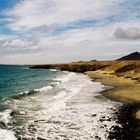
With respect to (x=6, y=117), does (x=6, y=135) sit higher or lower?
lower

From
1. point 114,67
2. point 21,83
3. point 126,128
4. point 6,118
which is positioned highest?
point 114,67

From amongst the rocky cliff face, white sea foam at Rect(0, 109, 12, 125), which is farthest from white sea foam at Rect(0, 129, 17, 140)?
the rocky cliff face

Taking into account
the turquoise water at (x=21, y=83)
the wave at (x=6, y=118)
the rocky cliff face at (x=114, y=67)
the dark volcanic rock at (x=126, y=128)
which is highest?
the rocky cliff face at (x=114, y=67)

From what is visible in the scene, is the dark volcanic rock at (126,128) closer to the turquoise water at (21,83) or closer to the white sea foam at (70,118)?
the white sea foam at (70,118)

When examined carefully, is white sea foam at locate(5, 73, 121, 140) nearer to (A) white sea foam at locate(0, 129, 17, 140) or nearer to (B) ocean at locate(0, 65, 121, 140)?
(B) ocean at locate(0, 65, 121, 140)

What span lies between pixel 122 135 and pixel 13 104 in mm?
18128

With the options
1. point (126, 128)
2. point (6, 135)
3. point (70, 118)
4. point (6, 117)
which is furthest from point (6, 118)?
point (126, 128)

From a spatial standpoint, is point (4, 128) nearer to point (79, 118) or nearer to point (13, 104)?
point (79, 118)

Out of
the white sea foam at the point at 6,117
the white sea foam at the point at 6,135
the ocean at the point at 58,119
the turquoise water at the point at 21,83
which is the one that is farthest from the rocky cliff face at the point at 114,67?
the white sea foam at the point at 6,135

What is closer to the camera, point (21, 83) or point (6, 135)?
point (6, 135)

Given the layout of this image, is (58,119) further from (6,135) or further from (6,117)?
(6,135)

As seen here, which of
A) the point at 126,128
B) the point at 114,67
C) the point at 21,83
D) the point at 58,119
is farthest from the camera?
the point at 114,67

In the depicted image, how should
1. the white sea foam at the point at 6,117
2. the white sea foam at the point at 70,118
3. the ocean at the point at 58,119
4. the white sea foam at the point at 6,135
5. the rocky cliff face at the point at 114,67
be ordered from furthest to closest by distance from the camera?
the rocky cliff face at the point at 114,67 → the white sea foam at the point at 6,117 → the white sea foam at the point at 70,118 → the ocean at the point at 58,119 → the white sea foam at the point at 6,135

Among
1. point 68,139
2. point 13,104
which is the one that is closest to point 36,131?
point 68,139
